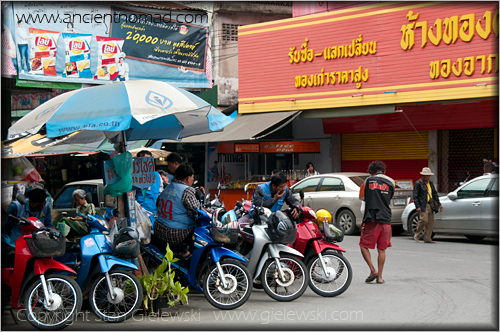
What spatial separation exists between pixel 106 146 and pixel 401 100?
884 cm

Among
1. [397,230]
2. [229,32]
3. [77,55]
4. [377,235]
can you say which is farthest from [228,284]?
[229,32]

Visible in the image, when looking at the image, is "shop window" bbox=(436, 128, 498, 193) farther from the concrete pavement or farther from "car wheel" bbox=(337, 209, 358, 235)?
the concrete pavement

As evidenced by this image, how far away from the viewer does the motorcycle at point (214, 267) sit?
7383 millimetres

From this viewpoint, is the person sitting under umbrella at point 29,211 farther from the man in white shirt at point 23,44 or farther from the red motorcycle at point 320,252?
the man in white shirt at point 23,44

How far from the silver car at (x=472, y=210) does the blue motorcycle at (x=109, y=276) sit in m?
8.97

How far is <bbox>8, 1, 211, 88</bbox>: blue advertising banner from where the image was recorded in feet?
69.7

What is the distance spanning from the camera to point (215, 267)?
7.41 meters

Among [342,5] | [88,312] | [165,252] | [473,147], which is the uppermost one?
[342,5]

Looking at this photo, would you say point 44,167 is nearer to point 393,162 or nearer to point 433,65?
point 393,162

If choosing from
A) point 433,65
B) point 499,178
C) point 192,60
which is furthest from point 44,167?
point 499,178

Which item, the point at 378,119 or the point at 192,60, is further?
the point at 192,60

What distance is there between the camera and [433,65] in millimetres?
18609

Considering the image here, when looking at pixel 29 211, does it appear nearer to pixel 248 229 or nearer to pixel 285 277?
pixel 248 229

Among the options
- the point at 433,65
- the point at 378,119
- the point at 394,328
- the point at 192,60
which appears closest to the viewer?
the point at 394,328
